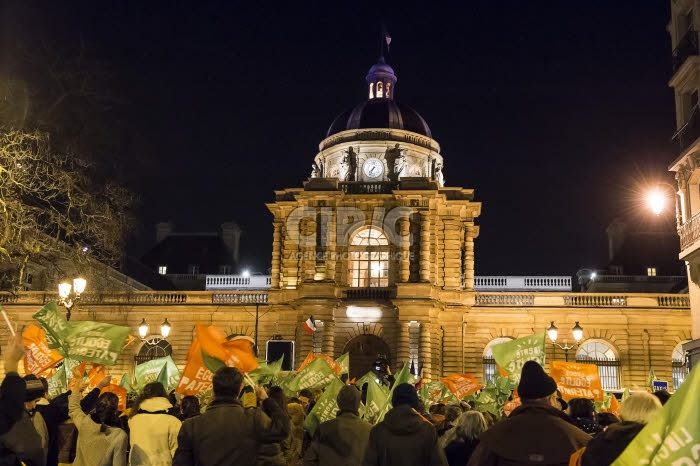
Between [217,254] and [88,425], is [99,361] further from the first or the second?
[217,254]

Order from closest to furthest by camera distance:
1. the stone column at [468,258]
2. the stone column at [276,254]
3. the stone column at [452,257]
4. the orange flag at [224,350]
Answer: the orange flag at [224,350] < the stone column at [452,257] < the stone column at [468,258] < the stone column at [276,254]

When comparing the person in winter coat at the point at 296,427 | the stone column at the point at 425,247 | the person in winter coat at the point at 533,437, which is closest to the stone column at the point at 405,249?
the stone column at the point at 425,247

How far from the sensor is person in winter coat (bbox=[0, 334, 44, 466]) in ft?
20.2

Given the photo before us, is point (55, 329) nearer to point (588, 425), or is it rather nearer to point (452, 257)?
point (588, 425)

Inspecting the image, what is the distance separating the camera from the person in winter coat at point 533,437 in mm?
5176

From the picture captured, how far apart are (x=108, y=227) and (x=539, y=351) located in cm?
1204

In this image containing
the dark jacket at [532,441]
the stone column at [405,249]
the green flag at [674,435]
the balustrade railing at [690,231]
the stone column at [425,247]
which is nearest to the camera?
the green flag at [674,435]

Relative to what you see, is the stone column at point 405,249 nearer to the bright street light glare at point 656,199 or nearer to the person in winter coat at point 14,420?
the bright street light glare at point 656,199

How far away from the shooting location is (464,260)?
44.3 m

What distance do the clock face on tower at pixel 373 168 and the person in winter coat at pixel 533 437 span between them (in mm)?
43313

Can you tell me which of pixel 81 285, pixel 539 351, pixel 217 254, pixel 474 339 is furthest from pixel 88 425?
pixel 217 254

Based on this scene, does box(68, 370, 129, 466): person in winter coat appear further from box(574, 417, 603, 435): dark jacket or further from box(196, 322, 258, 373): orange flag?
box(574, 417, 603, 435): dark jacket

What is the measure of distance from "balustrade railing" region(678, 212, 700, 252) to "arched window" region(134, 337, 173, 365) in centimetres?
2681

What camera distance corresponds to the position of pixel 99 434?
8.61m
